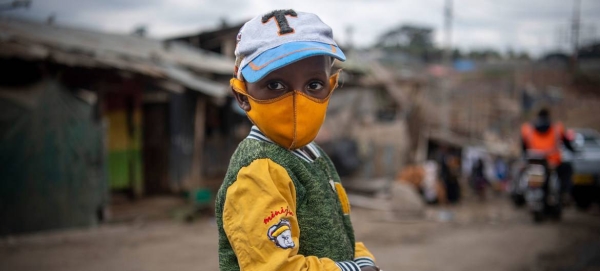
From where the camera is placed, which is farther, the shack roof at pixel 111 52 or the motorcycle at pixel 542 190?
the motorcycle at pixel 542 190

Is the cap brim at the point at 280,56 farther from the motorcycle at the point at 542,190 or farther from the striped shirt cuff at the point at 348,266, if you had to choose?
the motorcycle at the point at 542,190

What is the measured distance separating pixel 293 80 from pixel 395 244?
6122 millimetres

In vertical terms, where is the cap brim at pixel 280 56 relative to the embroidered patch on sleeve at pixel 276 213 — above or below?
above

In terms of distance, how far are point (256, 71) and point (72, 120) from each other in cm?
730

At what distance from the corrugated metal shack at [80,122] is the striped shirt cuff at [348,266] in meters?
6.61

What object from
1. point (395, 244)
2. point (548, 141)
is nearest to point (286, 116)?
point (395, 244)

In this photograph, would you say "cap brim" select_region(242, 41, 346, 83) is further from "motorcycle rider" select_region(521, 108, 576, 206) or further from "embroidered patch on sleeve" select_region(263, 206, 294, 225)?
"motorcycle rider" select_region(521, 108, 576, 206)

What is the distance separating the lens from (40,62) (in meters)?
7.27

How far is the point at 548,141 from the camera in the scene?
8.11 m

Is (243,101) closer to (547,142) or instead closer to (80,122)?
(80,122)

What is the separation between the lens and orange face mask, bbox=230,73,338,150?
1546 millimetres

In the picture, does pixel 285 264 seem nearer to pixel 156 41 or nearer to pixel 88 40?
pixel 88 40

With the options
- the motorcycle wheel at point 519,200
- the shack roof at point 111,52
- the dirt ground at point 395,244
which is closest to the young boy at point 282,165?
the dirt ground at point 395,244

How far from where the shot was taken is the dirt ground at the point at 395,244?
5949mm
